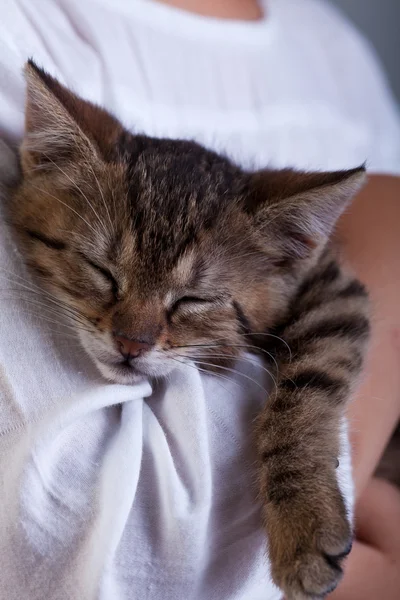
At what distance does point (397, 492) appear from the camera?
1.10 metres

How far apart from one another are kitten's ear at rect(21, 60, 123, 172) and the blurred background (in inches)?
65.2

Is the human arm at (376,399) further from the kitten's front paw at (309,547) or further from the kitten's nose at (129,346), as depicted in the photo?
the kitten's nose at (129,346)

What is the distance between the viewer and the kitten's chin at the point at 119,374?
779 millimetres

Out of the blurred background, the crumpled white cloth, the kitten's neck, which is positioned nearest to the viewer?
the crumpled white cloth

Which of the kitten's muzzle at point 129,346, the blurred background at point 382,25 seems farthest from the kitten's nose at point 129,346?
the blurred background at point 382,25

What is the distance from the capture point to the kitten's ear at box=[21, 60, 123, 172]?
80cm

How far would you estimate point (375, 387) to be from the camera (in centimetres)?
99

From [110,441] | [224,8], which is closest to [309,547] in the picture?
[110,441]

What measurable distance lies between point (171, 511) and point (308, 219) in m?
0.45

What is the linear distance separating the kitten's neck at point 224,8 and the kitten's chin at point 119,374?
29.0 inches

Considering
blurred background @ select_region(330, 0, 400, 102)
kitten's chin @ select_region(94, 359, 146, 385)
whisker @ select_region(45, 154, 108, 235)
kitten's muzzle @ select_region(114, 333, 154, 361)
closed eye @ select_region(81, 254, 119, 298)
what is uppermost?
blurred background @ select_region(330, 0, 400, 102)

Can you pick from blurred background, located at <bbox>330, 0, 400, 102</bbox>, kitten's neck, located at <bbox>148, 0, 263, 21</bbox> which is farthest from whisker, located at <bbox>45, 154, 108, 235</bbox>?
blurred background, located at <bbox>330, 0, 400, 102</bbox>

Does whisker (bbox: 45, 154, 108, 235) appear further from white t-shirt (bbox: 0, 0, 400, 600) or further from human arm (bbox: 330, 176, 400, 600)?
human arm (bbox: 330, 176, 400, 600)

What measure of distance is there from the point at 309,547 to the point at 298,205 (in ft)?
1.49
